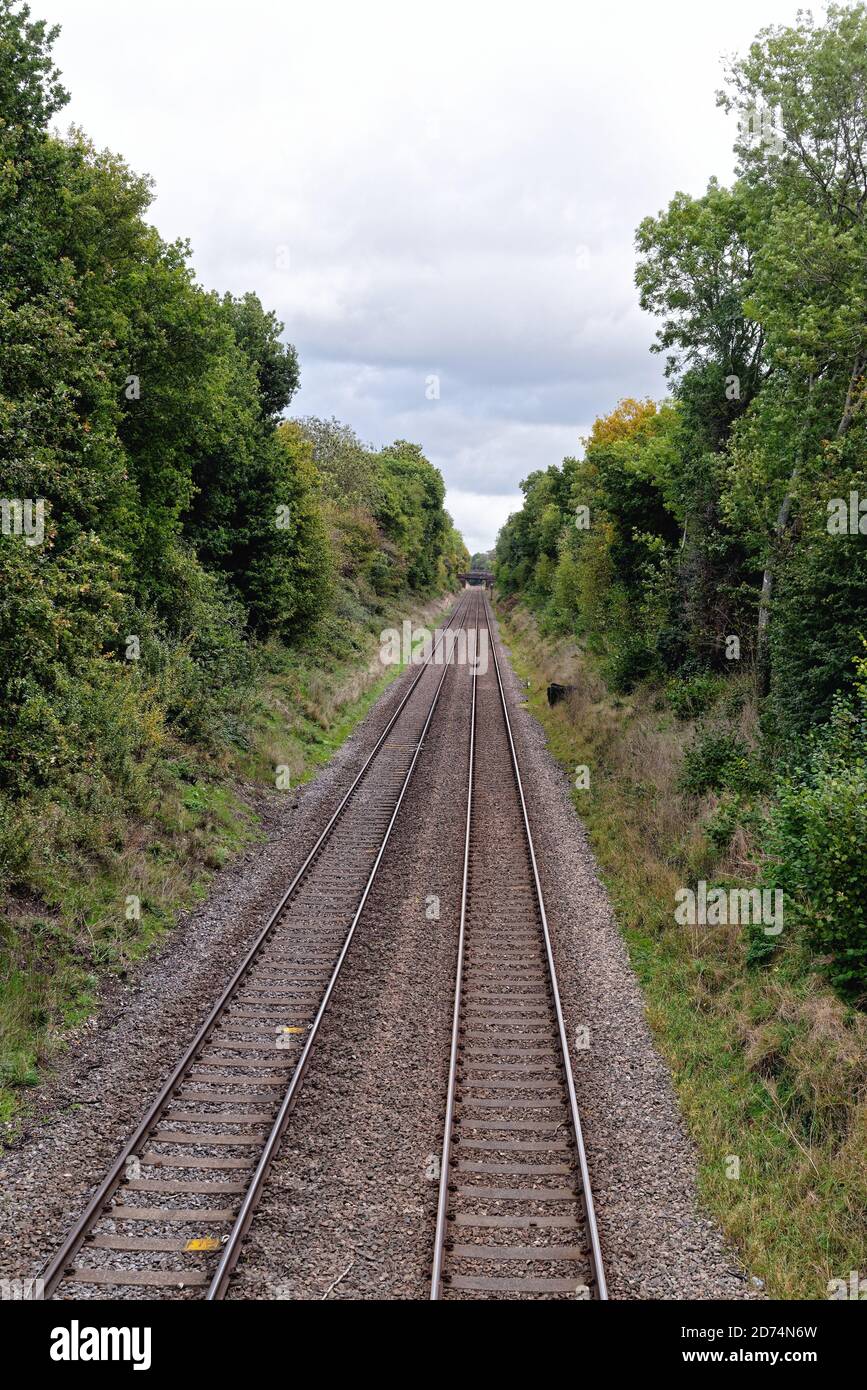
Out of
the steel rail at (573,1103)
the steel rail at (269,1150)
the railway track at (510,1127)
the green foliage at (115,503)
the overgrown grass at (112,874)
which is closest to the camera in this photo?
the steel rail at (269,1150)

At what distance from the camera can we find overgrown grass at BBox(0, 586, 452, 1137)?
384 inches

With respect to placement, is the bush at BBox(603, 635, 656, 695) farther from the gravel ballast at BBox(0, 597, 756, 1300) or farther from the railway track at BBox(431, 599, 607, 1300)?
the railway track at BBox(431, 599, 607, 1300)

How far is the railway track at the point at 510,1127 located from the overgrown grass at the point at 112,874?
454 cm

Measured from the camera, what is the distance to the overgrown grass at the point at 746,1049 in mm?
7105

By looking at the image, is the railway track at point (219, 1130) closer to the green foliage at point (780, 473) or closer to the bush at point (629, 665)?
the green foliage at point (780, 473)

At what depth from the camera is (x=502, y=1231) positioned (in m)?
6.98

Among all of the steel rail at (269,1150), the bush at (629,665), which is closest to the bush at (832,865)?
the steel rail at (269,1150)

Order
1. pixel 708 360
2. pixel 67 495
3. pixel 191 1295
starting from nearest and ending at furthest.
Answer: pixel 191 1295 → pixel 67 495 → pixel 708 360

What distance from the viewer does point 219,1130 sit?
820 centimetres

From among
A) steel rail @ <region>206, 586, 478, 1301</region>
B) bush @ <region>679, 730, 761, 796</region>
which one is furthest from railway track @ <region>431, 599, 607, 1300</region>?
bush @ <region>679, 730, 761, 796</region>

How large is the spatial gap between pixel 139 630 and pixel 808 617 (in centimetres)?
1376

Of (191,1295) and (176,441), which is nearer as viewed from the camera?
(191,1295)

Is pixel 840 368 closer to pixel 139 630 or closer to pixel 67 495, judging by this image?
pixel 67 495
